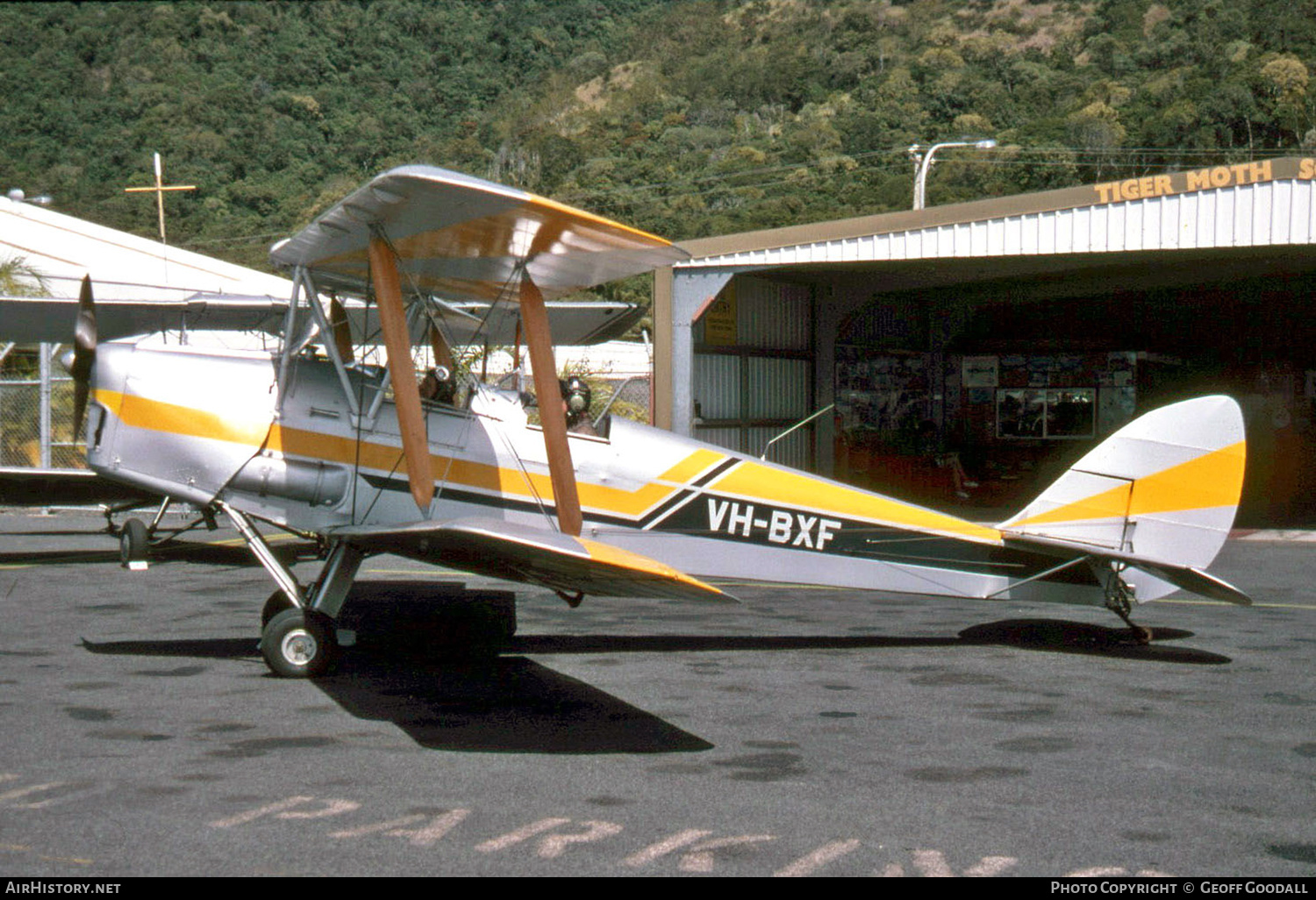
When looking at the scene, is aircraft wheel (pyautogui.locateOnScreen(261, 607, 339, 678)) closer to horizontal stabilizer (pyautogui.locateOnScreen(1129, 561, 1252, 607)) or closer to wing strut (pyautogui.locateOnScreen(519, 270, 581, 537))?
wing strut (pyautogui.locateOnScreen(519, 270, 581, 537))

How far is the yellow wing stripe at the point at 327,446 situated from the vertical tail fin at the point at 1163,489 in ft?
9.06

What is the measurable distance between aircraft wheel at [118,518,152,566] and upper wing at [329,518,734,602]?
20.8 feet

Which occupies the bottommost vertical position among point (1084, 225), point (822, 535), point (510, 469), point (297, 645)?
point (297, 645)

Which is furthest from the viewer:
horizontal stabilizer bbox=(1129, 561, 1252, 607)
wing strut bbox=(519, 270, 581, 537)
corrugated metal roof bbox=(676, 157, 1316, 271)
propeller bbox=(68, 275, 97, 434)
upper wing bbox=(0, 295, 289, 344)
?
corrugated metal roof bbox=(676, 157, 1316, 271)

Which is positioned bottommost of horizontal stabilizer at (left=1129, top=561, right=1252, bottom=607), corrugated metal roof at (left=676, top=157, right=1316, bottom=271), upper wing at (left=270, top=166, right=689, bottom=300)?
horizontal stabilizer at (left=1129, top=561, right=1252, bottom=607)

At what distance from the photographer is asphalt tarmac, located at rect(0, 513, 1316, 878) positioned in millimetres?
4277

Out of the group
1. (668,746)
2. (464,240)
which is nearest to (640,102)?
(464,240)

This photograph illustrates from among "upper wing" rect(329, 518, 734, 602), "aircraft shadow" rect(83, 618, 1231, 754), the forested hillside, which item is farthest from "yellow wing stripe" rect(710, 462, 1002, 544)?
the forested hillside

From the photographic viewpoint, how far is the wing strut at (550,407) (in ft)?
21.7

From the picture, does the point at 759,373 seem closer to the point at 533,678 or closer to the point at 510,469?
the point at 510,469

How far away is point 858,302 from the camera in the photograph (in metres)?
19.1

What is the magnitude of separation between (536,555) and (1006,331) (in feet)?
60.1

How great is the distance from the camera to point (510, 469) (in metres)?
7.35
